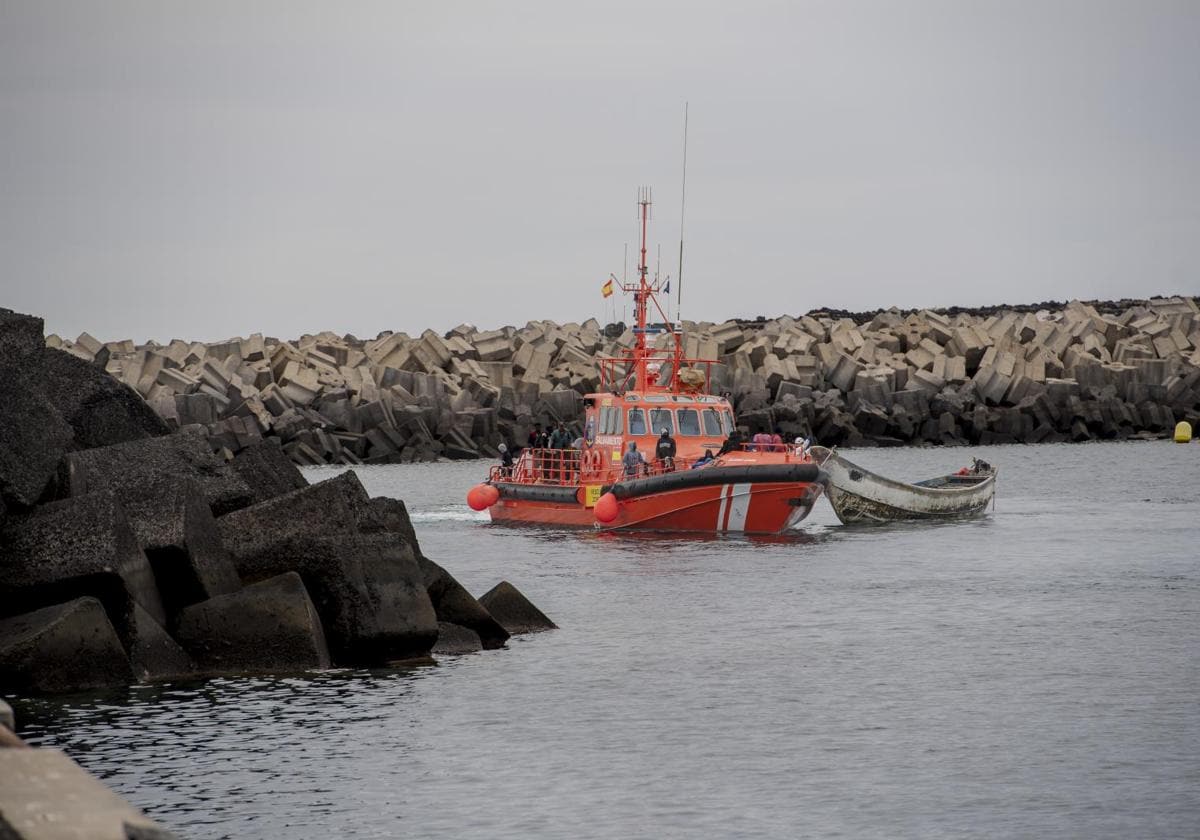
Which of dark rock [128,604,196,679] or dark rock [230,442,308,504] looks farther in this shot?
dark rock [230,442,308,504]

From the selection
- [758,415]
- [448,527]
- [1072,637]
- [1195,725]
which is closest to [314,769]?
[1195,725]

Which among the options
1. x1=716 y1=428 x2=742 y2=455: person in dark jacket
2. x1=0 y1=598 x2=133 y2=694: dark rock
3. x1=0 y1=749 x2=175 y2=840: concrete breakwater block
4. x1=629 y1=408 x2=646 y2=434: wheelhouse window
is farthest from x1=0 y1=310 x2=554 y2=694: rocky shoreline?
x1=629 y1=408 x2=646 y2=434: wheelhouse window

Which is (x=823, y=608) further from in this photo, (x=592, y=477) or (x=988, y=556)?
(x=592, y=477)

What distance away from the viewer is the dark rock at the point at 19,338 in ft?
48.6

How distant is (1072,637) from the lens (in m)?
17.9

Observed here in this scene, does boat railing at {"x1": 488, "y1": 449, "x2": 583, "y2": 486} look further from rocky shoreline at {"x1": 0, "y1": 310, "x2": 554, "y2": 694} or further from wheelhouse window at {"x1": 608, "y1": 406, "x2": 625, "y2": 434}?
rocky shoreline at {"x1": 0, "y1": 310, "x2": 554, "y2": 694}

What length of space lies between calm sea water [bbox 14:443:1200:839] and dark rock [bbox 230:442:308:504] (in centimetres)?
279

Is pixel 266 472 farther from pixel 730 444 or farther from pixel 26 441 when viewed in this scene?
pixel 730 444

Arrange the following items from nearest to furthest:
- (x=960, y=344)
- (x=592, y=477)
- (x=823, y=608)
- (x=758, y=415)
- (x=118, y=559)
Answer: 1. (x=118, y=559)
2. (x=823, y=608)
3. (x=592, y=477)
4. (x=758, y=415)
5. (x=960, y=344)

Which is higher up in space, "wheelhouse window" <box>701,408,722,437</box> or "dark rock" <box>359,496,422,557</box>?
"wheelhouse window" <box>701,408,722,437</box>

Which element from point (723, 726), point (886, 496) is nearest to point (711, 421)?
point (886, 496)

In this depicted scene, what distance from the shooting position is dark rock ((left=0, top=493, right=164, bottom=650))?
13.0 metres

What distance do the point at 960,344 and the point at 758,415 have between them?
1658 centimetres

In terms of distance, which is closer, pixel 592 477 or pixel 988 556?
pixel 988 556
